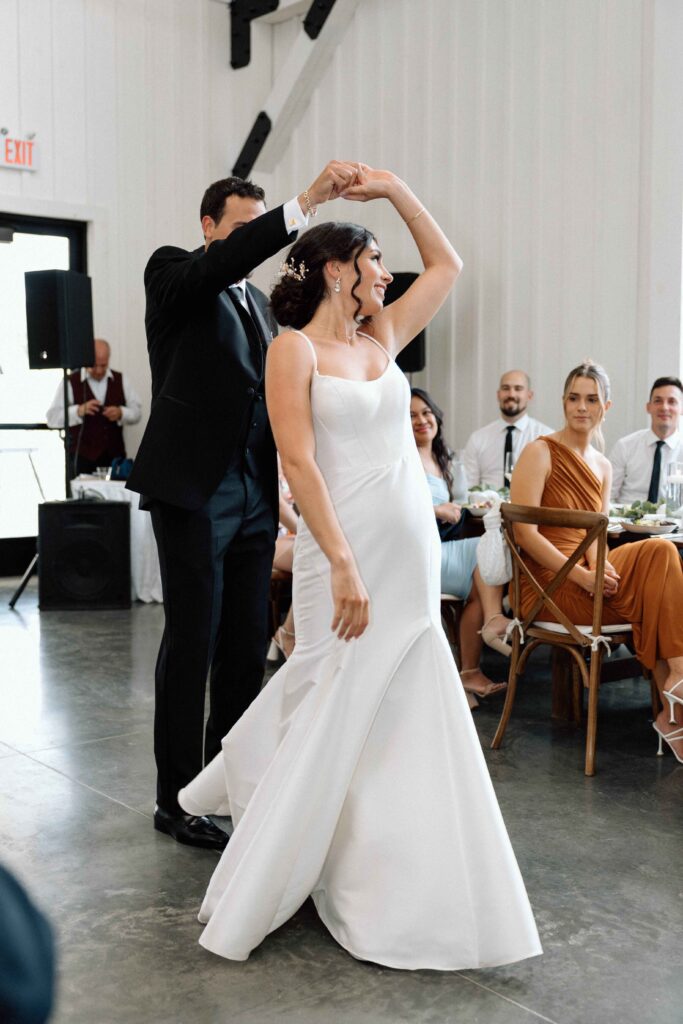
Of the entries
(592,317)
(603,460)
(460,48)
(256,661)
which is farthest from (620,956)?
(460,48)

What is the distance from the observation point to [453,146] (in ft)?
26.4

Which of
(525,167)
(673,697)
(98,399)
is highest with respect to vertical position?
(525,167)

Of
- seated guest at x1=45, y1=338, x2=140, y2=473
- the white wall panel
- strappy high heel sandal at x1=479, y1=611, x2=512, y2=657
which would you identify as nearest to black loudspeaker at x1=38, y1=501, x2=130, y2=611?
seated guest at x1=45, y1=338, x2=140, y2=473

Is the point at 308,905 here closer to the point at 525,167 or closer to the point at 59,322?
the point at 59,322

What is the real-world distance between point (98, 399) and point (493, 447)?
10.8 feet

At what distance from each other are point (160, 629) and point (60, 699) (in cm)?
176

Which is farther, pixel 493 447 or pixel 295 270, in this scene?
pixel 493 447

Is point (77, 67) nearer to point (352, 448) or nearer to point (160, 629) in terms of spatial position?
point (160, 629)

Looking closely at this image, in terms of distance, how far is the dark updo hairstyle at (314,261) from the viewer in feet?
8.18

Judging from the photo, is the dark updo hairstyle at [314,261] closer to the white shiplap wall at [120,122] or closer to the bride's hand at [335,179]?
the bride's hand at [335,179]

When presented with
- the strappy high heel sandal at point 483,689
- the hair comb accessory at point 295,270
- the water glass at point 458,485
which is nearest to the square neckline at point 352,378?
the hair comb accessory at point 295,270

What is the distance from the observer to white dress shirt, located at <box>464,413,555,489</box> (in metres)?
7.12

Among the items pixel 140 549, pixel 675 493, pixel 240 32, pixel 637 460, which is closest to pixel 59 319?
pixel 140 549

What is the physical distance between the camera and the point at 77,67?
342 inches
